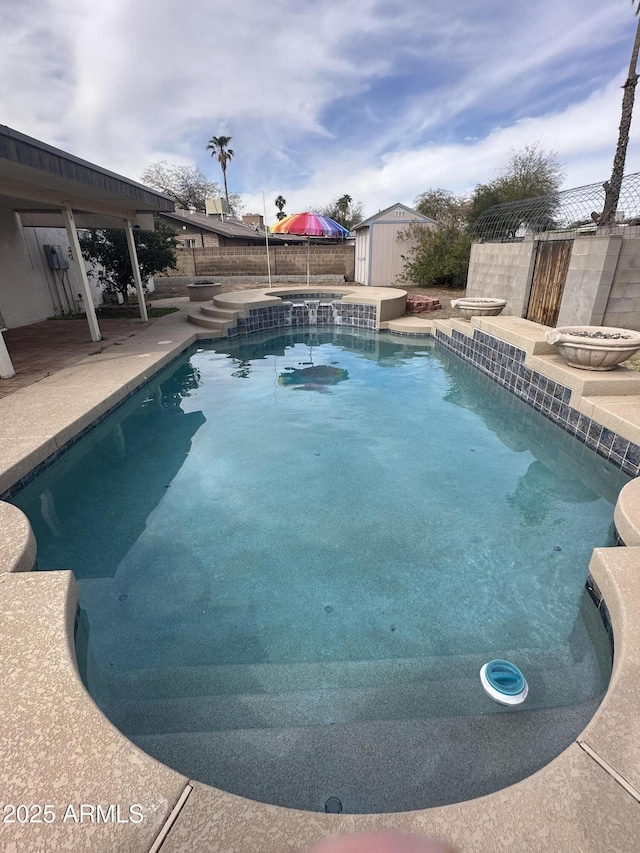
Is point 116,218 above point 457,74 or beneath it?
beneath

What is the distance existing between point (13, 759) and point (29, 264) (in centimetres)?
1291

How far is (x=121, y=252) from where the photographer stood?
11.9 m

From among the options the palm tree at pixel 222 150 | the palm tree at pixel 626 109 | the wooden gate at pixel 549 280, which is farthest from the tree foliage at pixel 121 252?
the palm tree at pixel 222 150

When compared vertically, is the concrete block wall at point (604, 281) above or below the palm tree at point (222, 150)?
below

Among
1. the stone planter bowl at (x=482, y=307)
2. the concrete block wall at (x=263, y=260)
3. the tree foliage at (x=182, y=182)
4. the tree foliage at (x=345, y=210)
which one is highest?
the tree foliage at (x=182, y=182)

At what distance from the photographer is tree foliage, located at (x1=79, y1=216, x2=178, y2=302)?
1174 cm

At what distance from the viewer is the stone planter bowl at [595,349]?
184 inches

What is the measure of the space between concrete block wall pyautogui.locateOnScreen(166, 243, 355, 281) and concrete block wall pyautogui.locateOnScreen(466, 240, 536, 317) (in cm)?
907

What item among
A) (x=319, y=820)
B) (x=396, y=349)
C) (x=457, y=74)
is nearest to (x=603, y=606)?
(x=319, y=820)

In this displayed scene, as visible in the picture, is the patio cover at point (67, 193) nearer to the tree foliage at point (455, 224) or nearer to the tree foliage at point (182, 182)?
the tree foliage at point (455, 224)

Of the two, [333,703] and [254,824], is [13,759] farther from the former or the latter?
[333,703]

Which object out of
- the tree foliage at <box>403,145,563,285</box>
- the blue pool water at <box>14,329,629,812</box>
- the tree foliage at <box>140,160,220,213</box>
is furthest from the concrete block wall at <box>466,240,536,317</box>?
the tree foliage at <box>140,160,220,213</box>

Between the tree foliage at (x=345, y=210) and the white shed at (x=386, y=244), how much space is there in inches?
1196

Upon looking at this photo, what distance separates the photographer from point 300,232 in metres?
12.1
